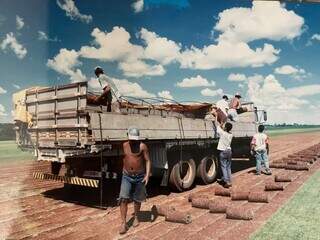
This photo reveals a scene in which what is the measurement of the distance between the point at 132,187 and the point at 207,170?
5.54 m

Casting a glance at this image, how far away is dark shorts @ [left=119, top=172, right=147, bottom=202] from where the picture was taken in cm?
707

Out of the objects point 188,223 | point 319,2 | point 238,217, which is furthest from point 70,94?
point 319,2

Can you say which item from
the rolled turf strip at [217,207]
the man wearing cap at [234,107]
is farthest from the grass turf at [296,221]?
the man wearing cap at [234,107]

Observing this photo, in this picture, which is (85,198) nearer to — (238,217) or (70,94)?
(70,94)

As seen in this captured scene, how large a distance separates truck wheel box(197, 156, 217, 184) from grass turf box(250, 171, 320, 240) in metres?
3.08

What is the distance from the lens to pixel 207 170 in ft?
40.6

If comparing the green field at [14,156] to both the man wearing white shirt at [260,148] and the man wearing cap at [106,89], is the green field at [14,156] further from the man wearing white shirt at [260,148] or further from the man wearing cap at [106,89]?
the man wearing cap at [106,89]

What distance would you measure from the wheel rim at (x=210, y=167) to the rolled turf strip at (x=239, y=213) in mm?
4841

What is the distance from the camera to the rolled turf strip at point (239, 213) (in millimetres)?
7250

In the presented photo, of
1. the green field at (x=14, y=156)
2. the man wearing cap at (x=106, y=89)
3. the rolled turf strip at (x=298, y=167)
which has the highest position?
the man wearing cap at (x=106, y=89)

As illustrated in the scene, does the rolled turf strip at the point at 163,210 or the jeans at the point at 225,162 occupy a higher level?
the jeans at the point at 225,162

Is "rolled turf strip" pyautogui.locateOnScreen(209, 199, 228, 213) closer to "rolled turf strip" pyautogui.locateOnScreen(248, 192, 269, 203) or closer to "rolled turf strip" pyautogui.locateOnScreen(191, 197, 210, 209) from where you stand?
"rolled turf strip" pyautogui.locateOnScreen(191, 197, 210, 209)

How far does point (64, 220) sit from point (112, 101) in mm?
3171

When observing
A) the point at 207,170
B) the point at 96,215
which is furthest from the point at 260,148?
the point at 96,215
